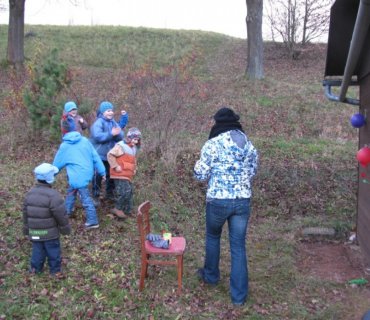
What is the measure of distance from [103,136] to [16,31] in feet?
45.8

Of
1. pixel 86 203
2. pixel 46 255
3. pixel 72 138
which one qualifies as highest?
pixel 72 138

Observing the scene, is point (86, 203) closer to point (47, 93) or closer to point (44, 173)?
point (44, 173)

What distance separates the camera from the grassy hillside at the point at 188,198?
4.79 metres

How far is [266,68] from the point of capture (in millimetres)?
20578

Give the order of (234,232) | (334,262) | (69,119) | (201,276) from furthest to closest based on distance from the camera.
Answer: (69,119)
(334,262)
(201,276)
(234,232)

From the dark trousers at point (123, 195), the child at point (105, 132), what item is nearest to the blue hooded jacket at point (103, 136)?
the child at point (105, 132)

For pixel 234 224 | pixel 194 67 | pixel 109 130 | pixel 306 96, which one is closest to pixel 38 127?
pixel 109 130

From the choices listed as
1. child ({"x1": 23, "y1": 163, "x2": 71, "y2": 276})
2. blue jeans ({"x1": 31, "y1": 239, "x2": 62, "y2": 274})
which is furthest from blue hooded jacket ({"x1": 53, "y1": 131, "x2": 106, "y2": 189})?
blue jeans ({"x1": 31, "y1": 239, "x2": 62, "y2": 274})

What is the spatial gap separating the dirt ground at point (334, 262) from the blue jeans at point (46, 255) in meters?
3.15

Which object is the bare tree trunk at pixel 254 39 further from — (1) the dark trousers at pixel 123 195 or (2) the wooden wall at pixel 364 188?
(1) the dark trousers at pixel 123 195

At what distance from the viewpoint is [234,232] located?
4688 millimetres

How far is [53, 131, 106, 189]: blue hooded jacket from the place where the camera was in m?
6.04

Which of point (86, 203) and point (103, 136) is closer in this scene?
point (86, 203)

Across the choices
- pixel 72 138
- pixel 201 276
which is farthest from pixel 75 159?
pixel 201 276
